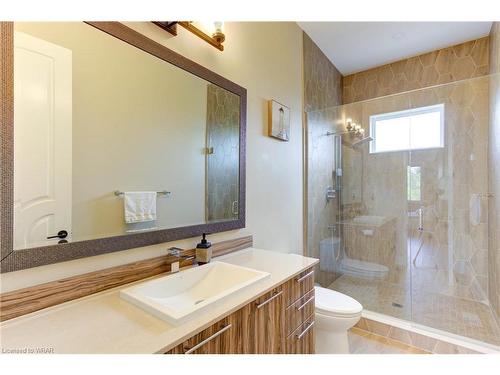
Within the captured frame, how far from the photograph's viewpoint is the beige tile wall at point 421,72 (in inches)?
104

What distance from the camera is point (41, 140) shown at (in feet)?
2.88

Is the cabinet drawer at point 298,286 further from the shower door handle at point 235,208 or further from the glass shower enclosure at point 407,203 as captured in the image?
the glass shower enclosure at point 407,203

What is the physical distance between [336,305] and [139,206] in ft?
4.78

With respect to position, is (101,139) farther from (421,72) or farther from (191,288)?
(421,72)

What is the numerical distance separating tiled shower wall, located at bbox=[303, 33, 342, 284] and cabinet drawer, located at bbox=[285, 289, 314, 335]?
3.97 feet

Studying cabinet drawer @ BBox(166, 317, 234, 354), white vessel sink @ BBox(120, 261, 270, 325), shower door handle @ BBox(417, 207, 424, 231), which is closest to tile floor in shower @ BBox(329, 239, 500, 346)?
shower door handle @ BBox(417, 207, 424, 231)

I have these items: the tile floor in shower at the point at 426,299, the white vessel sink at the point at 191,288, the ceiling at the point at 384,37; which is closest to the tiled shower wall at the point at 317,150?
the ceiling at the point at 384,37

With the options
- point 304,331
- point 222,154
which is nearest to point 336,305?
point 304,331

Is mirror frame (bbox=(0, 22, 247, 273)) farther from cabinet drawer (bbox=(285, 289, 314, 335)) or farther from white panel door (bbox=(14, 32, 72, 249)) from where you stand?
cabinet drawer (bbox=(285, 289, 314, 335))

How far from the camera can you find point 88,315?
2.70 feet

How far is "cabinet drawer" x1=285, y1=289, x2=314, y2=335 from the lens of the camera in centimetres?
123

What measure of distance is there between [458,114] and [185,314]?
10.6 feet

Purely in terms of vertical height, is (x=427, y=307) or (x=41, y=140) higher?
(x=41, y=140)

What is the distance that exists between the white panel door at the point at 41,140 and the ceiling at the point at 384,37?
7.43 ft
